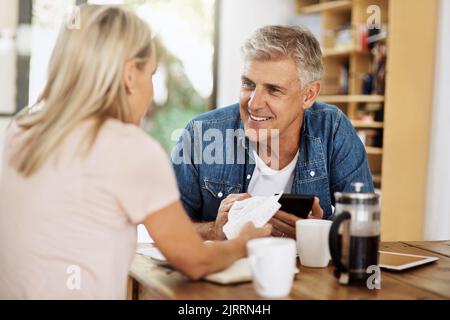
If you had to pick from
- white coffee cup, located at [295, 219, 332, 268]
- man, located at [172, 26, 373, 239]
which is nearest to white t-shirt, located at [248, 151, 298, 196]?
man, located at [172, 26, 373, 239]

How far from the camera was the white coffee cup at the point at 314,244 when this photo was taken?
1408mm

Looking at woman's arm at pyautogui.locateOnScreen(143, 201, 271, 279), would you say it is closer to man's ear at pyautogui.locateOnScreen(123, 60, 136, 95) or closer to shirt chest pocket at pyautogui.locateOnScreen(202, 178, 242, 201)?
man's ear at pyautogui.locateOnScreen(123, 60, 136, 95)

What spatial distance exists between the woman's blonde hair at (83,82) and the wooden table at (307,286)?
34 cm

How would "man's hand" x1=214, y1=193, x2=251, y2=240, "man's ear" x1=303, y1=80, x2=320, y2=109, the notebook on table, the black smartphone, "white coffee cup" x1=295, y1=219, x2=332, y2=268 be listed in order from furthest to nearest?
"man's ear" x1=303, y1=80, x2=320, y2=109 < "man's hand" x1=214, y1=193, x2=251, y2=240 < the black smartphone < "white coffee cup" x1=295, y1=219, x2=332, y2=268 < the notebook on table

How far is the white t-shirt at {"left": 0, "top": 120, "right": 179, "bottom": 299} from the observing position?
1086mm

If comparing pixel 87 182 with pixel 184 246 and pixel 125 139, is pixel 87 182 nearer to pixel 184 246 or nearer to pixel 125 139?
pixel 125 139

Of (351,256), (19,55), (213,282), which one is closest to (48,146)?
(213,282)

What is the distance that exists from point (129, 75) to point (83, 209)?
280 mm

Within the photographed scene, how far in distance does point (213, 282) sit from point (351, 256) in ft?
0.95

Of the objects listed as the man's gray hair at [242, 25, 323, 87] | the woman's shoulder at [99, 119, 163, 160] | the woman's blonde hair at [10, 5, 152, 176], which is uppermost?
the man's gray hair at [242, 25, 323, 87]

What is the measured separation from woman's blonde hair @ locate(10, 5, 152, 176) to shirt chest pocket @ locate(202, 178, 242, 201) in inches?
37.3

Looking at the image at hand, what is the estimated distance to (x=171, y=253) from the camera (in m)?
1.18

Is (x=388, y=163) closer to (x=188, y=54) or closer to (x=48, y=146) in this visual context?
(x=188, y=54)

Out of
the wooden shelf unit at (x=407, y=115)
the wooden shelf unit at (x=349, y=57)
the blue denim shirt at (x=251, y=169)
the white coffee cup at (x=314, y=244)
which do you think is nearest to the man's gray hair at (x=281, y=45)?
the blue denim shirt at (x=251, y=169)
